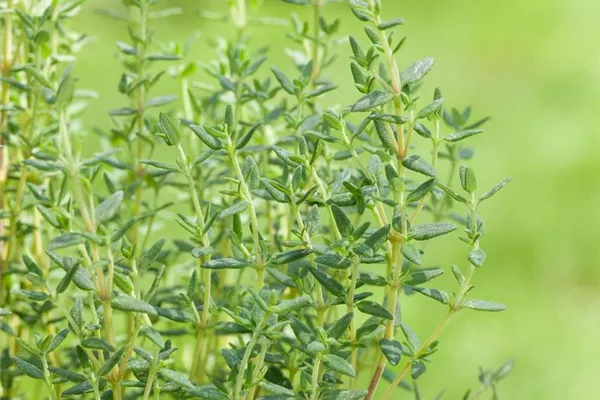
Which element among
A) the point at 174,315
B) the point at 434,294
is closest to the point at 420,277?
the point at 434,294

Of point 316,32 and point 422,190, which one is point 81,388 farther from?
point 316,32

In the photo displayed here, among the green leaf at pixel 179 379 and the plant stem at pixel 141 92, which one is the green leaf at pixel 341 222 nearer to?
the green leaf at pixel 179 379

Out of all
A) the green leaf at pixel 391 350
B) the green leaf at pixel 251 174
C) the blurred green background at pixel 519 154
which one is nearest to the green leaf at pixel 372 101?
the green leaf at pixel 251 174

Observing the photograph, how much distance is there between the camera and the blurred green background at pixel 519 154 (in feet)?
7.50

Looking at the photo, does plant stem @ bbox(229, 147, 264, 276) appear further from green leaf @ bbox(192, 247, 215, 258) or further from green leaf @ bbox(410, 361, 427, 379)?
green leaf @ bbox(410, 361, 427, 379)

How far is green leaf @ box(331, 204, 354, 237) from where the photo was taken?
85cm

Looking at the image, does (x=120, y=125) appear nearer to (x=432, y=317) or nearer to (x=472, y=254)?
(x=472, y=254)

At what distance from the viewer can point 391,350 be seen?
822mm

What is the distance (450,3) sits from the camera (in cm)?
498

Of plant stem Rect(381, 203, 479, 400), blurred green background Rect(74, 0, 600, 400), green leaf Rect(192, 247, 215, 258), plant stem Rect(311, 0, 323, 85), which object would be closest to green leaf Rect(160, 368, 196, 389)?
green leaf Rect(192, 247, 215, 258)

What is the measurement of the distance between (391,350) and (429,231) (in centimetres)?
12

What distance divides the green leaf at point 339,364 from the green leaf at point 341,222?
12 cm

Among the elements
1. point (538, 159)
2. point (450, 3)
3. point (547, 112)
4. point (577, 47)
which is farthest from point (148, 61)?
point (450, 3)

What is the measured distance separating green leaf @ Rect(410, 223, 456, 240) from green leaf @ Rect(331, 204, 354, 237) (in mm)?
61
